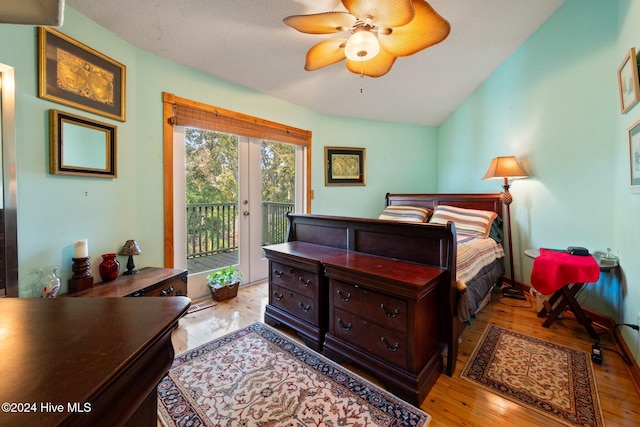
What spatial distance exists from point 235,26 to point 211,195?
1665 millimetres

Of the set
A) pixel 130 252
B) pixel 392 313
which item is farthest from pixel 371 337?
pixel 130 252

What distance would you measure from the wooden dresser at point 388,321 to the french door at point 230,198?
1.74 meters

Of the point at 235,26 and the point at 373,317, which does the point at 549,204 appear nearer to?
the point at 373,317

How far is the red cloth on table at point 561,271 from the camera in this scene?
1.86m

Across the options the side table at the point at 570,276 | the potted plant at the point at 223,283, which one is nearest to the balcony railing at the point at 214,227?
the potted plant at the point at 223,283

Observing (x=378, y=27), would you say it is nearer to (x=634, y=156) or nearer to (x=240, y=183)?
(x=634, y=156)

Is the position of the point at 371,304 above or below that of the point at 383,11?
below

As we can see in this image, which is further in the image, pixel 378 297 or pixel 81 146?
pixel 81 146

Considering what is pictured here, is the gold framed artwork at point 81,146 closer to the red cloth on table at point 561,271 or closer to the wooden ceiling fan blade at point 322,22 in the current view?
the wooden ceiling fan blade at point 322,22

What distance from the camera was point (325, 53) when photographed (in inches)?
77.7

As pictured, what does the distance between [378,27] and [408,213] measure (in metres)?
2.49

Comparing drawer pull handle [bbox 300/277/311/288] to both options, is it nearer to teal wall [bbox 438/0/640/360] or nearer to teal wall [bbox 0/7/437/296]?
teal wall [bbox 0/7/437/296]

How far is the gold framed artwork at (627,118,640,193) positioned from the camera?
161 cm

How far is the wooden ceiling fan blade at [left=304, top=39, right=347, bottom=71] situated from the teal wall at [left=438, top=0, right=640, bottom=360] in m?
1.86
